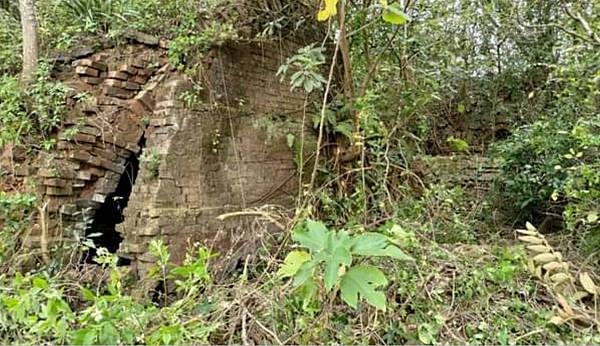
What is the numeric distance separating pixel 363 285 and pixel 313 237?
346mm

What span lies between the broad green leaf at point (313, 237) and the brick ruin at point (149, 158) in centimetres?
206

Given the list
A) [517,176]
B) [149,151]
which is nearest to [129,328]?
[149,151]

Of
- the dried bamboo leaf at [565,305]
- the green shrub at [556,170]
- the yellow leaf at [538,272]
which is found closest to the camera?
the dried bamboo leaf at [565,305]

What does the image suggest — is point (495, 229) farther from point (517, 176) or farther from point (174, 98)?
point (174, 98)

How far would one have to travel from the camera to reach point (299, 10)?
207 inches

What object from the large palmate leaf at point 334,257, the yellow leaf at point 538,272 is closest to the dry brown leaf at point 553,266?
the yellow leaf at point 538,272

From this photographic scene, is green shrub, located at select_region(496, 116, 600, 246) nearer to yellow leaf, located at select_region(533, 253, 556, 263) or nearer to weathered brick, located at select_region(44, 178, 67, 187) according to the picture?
yellow leaf, located at select_region(533, 253, 556, 263)

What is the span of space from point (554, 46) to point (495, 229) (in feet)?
13.7

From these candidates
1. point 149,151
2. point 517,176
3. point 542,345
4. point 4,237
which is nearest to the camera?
point 542,345

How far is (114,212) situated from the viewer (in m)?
4.48

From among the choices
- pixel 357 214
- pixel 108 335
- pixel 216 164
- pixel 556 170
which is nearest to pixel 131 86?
pixel 216 164

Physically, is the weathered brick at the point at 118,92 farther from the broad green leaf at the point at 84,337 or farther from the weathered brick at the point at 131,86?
the broad green leaf at the point at 84,337

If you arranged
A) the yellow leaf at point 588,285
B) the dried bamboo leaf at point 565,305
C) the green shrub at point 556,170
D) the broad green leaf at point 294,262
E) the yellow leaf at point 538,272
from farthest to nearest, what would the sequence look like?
the green shrub at point 556,170 → the yellow leaf at point 538,272 → the yellow leaf at point 588,285 → the dried bamboo leaf at point 565,305 → the broad green leaf at point 294,262

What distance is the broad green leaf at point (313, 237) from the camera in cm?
218
